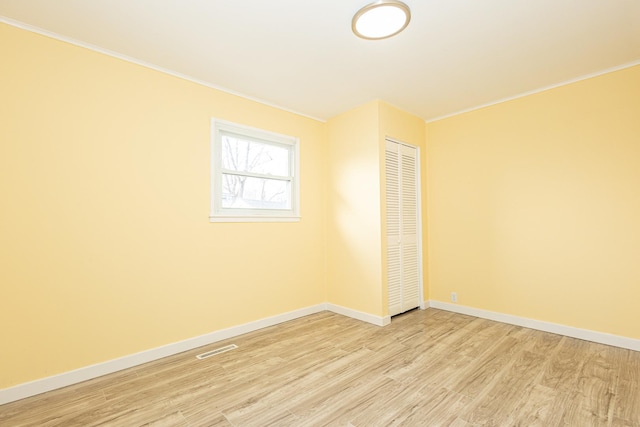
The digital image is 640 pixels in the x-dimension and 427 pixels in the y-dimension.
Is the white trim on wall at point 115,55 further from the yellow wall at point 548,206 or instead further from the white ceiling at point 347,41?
the yellow wall at point 548,206

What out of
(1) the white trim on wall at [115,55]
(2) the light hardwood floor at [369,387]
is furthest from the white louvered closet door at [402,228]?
(1) the white trim on wall at [115,55]

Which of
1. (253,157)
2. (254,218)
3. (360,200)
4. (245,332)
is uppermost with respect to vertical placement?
(253,157)

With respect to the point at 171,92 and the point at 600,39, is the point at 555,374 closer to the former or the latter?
the point at 600,39

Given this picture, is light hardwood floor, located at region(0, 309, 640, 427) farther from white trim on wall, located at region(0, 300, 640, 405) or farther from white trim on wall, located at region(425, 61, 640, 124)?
white trim on wall, located at region(425, 61, 640, 124)

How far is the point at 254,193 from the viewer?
350 centimetres

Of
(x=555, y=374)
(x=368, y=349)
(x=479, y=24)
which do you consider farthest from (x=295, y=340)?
(x=479, y=24)

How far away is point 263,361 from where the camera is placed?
100 inches

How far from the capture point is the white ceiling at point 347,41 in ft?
6.60

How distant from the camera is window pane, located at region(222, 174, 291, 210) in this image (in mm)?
3271

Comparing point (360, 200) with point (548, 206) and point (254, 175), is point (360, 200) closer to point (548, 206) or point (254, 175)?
point (254, 175)

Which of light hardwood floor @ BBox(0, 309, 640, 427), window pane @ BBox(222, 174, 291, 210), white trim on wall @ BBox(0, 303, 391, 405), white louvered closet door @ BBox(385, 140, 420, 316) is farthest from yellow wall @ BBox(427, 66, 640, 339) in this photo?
window pane @ BBox(222, 174, 291, 210)

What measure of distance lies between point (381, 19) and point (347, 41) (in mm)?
376

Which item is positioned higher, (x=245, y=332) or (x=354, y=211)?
(x=354, y=211)

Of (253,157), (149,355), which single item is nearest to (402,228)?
(253,157)
